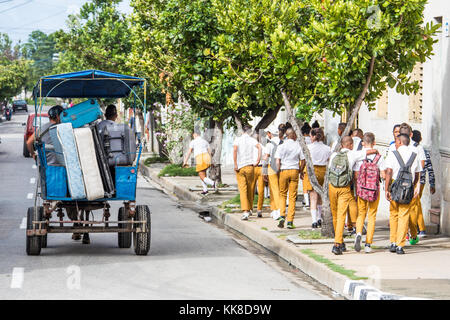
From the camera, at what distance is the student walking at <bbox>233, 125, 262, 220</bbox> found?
17281 millimetres

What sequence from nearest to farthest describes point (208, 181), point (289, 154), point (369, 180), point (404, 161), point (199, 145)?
point (369, 180) → point (404, 161) → point (289, 154) → point (208, 181) → point (199, 145)

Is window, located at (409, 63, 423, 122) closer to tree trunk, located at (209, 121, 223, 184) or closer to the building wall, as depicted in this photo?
the building wall

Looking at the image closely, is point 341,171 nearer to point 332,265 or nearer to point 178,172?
point 332,265

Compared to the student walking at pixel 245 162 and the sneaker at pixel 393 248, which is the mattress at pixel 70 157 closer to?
the sneaker at pixel 393 248

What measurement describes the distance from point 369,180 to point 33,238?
4.96 metres

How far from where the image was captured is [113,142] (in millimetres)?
12852

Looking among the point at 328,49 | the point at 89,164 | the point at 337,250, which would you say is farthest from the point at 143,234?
the point at 328,49

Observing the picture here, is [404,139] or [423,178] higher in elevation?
[404,139]

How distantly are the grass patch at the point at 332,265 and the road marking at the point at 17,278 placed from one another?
13.0 ft

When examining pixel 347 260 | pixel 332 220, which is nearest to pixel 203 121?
pixel 332 220

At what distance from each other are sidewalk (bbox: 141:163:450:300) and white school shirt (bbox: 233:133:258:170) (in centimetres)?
117

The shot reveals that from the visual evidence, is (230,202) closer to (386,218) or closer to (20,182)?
(386,218)

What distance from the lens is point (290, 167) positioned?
628 inches
